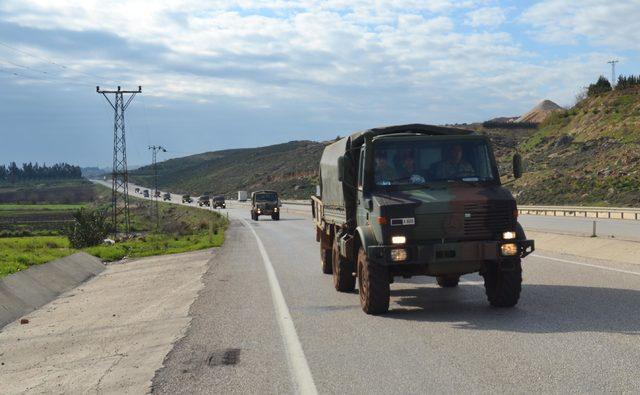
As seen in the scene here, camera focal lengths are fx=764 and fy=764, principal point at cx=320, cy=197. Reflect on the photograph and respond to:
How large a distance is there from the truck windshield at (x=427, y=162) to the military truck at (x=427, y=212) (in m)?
0.01

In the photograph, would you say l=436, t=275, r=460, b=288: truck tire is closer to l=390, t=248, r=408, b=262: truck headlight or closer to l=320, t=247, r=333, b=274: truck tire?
l=320, t=247, r=333, b=274: truck tire

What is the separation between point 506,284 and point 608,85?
90.4 metres

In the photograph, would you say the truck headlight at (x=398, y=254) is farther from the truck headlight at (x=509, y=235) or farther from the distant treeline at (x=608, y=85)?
the distant treeline at (x=608, y=85)

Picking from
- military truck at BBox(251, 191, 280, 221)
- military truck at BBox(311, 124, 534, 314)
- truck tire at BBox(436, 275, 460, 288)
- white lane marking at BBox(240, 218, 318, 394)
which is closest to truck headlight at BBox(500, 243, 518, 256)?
military truck at BBox(311, 124, 534, 314)

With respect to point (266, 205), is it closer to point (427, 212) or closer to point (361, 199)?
point (361, 199)

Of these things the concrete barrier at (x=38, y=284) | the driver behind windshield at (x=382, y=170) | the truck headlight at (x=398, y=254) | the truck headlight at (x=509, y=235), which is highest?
the driver behind windshield at (x=382, y=170)

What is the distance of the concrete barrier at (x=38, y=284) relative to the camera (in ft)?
47.8

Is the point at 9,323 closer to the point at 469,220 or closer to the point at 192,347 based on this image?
the point at 192,347

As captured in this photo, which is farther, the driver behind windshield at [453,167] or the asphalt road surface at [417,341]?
the driver behind windshield at [453,167]

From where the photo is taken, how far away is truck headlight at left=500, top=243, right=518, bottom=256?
10031 mm

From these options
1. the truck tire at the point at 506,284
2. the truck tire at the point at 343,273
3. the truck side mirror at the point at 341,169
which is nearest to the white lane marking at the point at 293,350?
the truck tire at the point at 343,273

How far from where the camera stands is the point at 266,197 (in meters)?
59.6

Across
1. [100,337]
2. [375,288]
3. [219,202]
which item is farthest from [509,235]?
[219,202]

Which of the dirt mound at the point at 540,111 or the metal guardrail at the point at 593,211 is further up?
the dirt mound at the point at 540,111
